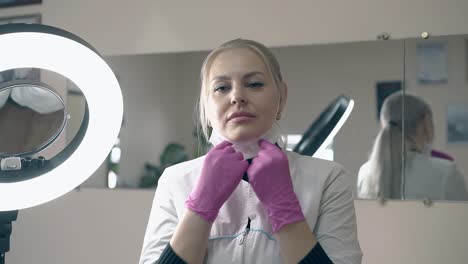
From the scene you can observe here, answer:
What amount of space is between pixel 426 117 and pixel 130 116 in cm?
114

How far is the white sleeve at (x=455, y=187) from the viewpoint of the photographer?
1.75m

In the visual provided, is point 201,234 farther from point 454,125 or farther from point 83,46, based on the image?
point 454,125

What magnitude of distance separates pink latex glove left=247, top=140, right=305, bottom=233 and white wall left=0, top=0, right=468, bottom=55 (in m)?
0.96

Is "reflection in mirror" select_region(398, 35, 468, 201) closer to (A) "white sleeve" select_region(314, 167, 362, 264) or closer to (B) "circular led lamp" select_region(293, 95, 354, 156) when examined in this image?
(B) "circular led lamp" select_region(293, 95, 354, 156)

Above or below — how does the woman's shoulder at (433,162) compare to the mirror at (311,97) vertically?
below

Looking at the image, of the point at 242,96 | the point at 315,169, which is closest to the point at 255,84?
the point at 242,96

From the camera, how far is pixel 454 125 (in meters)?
1.76

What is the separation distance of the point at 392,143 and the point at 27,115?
46.8 inches

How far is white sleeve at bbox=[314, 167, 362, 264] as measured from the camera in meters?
1.07

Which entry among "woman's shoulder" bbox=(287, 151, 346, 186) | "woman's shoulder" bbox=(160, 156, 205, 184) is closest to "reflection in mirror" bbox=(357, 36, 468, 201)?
"woman's shoulder" bbox=(287, 151, 346, 186)

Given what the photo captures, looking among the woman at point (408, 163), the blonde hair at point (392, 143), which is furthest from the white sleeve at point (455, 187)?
the blonde hair at point (392, 143)

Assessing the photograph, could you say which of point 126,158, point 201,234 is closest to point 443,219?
point 201,234

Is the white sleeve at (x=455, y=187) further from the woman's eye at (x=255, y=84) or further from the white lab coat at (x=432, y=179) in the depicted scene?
the woman's eye at (x=255, y=84)

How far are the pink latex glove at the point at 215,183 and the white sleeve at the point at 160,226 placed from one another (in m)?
0.09
